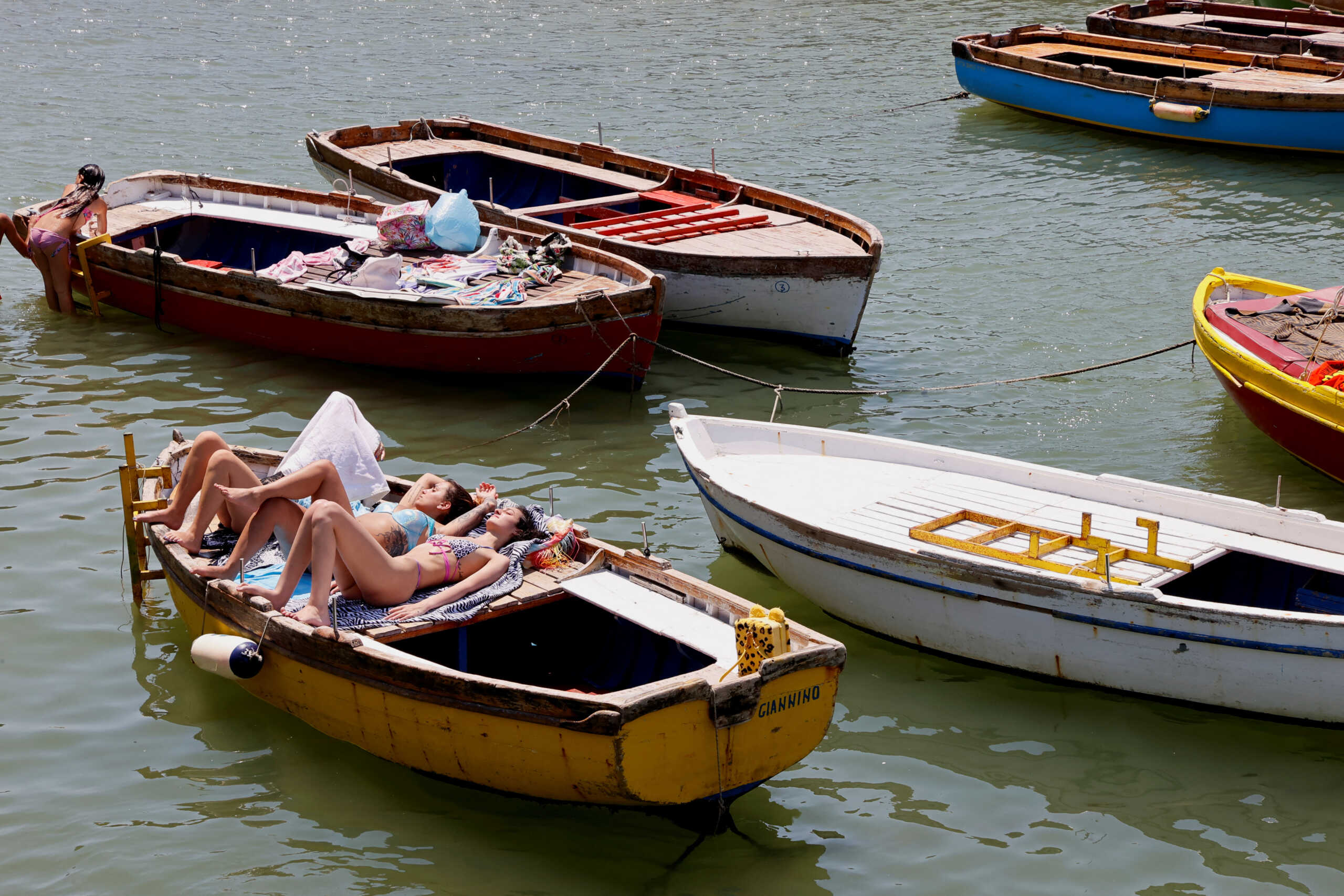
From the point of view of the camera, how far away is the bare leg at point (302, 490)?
793 cm

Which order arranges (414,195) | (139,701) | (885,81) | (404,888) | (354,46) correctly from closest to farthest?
(404,888)
(139,701)
(414,195)
(885,81)
(354,46)

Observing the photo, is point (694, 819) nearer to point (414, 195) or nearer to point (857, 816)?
point (857, 816)

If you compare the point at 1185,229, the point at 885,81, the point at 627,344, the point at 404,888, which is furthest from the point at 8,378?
the point at 885,81

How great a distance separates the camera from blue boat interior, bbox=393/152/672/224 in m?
16.7

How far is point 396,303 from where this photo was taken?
12539mm

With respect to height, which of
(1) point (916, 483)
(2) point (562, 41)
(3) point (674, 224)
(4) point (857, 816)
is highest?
(2) point (562, 41)

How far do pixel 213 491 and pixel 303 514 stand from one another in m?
0.56

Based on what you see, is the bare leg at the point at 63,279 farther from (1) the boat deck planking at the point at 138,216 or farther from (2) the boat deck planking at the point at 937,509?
(2) the boat deck planking at the point at 937,509

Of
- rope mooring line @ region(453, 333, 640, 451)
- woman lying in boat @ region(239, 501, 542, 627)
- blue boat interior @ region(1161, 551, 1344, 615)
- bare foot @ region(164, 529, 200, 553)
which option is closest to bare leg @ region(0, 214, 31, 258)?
rope mooring line @ region(453, 333, 640, 451)

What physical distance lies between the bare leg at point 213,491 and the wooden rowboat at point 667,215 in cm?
594

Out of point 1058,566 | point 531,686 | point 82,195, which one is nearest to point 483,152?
point 82,195

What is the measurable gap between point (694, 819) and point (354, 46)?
92.7 ft

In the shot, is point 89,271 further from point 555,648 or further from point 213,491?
point 555,648

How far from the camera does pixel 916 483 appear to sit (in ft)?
31.2
